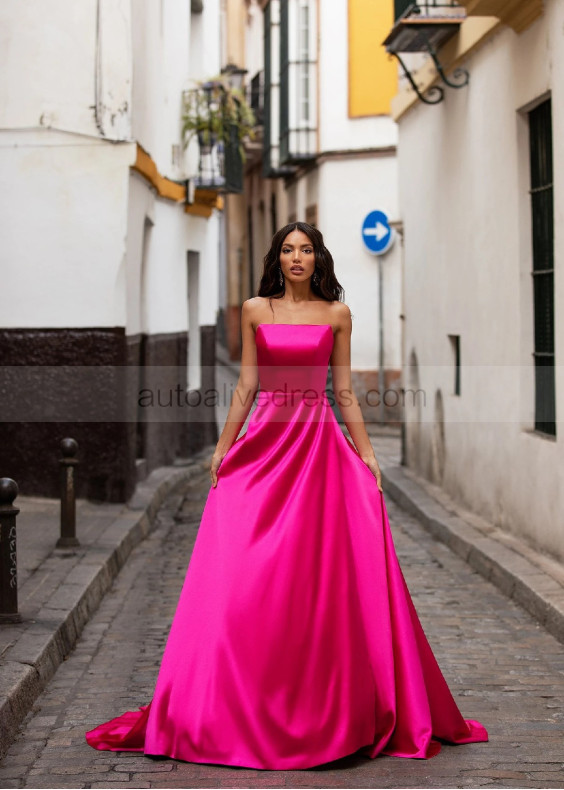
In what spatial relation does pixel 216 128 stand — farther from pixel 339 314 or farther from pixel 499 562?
pixel 339 314

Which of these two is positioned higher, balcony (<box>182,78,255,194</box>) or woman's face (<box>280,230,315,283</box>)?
balcony (<box>182,78,255,194</box>)

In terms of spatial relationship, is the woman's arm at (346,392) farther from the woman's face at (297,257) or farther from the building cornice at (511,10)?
the building cornice at (511,10)

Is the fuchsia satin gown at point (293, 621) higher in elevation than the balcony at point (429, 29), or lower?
lower

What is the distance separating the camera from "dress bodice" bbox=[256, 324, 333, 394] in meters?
5.13

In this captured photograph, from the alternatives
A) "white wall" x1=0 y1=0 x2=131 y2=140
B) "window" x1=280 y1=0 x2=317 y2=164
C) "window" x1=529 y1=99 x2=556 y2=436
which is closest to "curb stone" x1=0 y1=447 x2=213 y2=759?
"window" x1=529 y1=99 x2=556 y2=436

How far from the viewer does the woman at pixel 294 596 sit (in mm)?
4676

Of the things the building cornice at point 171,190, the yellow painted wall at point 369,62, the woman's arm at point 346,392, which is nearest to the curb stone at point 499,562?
the woman's arm at point 346,392

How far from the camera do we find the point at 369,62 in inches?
835

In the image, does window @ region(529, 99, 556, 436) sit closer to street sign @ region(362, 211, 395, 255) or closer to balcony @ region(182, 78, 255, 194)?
balcony @ region(182, 78, 255, 194)

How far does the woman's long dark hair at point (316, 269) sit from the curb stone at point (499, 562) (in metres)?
2.56

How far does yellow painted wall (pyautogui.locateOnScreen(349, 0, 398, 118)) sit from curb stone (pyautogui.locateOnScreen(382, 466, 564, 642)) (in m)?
10.4

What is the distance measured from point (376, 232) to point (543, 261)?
429 inches

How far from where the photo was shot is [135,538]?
33.2ft

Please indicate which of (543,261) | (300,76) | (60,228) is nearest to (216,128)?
(60,228)
